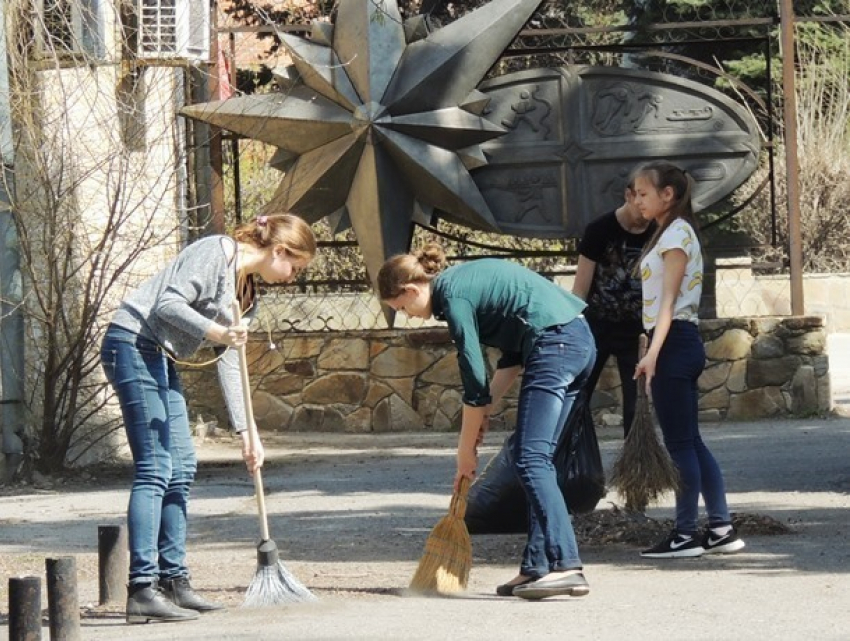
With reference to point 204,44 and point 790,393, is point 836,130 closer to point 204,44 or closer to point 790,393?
point 790,393

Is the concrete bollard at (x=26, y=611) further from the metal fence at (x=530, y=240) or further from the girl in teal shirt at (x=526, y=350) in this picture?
the metal fence at (x=530, y=240)

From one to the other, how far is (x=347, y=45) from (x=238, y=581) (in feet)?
21.2

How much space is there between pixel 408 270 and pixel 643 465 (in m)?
1.67

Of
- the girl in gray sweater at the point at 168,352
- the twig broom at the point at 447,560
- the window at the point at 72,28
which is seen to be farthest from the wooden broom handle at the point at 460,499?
the window at the point at 72,28

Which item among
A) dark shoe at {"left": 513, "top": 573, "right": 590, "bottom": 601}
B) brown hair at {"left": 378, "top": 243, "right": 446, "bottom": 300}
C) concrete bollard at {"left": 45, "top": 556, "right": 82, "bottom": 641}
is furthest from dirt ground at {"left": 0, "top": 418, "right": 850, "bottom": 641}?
brown hair at {"left": 378, "top": 243, "right": 446, "bottom": 300}

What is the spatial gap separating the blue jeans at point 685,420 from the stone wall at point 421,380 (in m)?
5.90

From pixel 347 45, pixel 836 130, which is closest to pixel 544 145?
pixel 347 45

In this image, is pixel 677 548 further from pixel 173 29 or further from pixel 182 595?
pixel 173 29

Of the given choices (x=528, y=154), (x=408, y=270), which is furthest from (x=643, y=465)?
(x=528, y=154)

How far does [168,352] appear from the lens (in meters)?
5.79

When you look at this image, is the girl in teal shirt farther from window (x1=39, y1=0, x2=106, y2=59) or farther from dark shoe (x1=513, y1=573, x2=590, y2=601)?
window (x1=39, y1=0, x2=106, y2=59)

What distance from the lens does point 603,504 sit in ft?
27.9

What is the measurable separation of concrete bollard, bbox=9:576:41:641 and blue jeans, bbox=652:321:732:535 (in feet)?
9.38

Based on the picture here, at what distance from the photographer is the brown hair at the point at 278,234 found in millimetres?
5828
